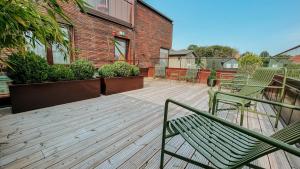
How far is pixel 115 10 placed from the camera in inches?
252

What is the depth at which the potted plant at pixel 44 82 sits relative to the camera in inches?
106

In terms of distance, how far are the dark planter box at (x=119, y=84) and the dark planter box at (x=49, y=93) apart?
0.29 metres

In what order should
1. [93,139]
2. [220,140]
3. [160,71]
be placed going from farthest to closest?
[160,71] → [93,139] → [220,140]

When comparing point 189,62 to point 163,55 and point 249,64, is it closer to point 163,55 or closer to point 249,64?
point 163,55

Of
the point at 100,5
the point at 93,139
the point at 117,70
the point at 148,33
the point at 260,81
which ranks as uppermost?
the point at 100,5

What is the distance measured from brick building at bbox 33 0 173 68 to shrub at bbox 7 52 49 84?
90 cm

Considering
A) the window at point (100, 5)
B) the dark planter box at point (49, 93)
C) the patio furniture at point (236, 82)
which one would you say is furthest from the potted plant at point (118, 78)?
the window at point (100, 5)

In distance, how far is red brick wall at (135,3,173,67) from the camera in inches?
298

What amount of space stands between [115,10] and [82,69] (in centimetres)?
390

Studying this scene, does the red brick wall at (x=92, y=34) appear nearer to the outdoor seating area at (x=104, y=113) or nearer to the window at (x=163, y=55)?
the outdoor seating area at (x=104, y=113)

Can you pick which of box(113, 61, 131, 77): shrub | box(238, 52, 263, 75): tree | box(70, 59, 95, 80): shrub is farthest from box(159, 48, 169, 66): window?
box(70, 59, 95, 80): shrub

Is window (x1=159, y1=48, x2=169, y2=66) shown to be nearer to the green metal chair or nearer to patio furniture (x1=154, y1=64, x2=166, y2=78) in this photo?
patio furniture (x1=154, y1=64, x2=166, y2=78)

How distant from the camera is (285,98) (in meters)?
2.80

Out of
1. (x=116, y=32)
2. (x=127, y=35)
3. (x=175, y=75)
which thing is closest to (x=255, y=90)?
(x=175, y=75)
